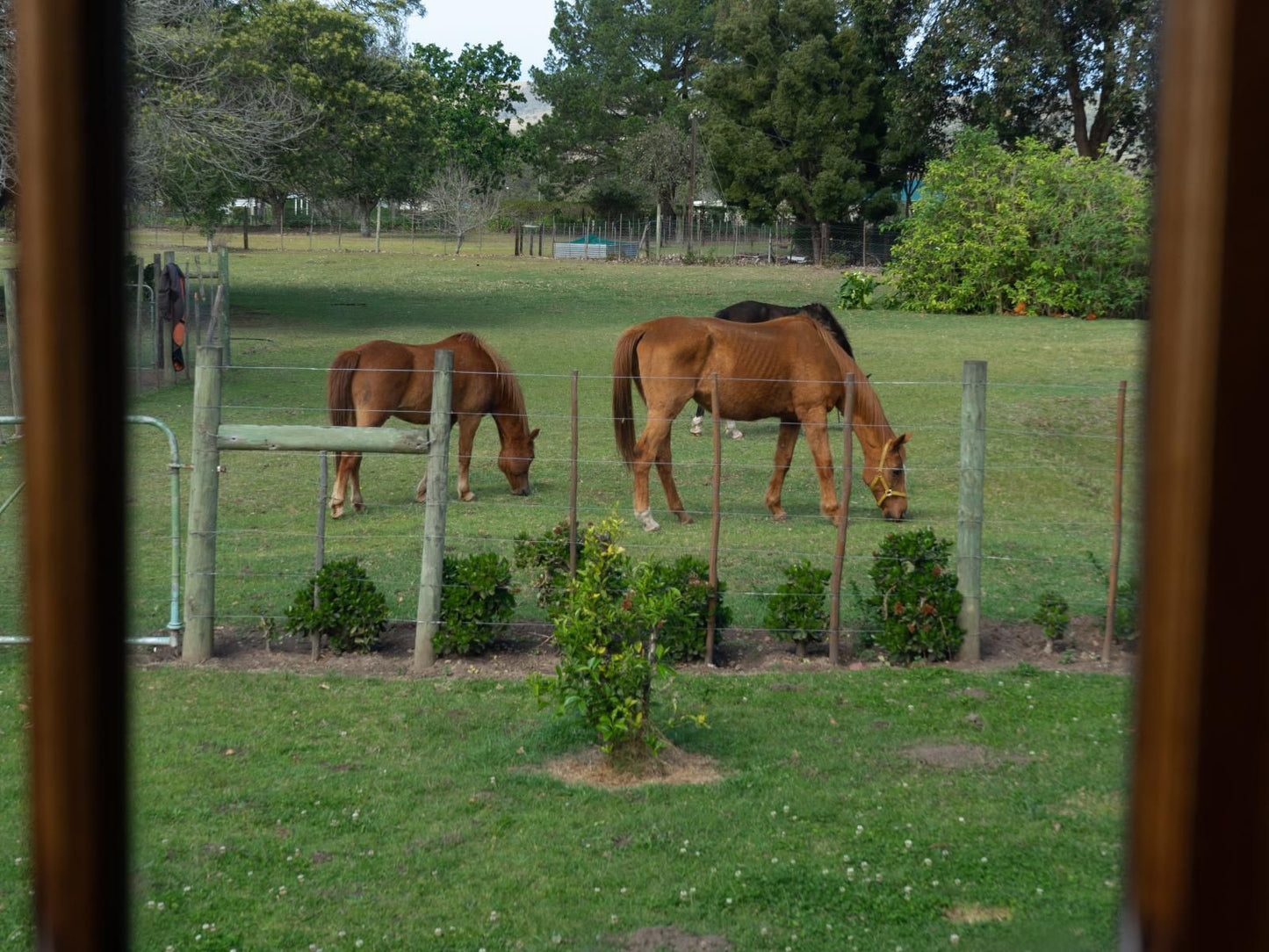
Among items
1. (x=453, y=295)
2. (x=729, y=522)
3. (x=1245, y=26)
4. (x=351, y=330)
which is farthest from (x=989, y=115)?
(x=1245, y=26)

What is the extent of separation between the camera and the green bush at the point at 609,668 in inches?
196

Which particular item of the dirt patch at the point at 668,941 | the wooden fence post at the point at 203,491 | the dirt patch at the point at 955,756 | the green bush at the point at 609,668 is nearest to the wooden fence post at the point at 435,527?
the wooden fence post at the point at 203,491

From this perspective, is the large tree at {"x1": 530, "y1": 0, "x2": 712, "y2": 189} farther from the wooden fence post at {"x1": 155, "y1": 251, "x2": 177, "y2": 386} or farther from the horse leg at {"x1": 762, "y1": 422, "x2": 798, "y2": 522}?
the horse leg at {"x1": 762, "y1": 422, "x2": 798, "y2": 522}

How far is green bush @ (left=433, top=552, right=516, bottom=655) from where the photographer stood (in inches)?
253

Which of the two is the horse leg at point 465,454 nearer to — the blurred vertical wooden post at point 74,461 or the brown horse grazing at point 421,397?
the brown horse grazing at point 421,397

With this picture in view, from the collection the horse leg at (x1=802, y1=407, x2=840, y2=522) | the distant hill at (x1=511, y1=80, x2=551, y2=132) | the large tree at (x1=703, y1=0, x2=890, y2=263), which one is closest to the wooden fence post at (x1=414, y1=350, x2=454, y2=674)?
the horse leg at (x1=802, y1=407, x2=840, y2=522)

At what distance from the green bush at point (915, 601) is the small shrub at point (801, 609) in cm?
27

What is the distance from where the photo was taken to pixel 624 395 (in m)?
9.55

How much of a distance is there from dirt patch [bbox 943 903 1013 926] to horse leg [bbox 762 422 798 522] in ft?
20.2

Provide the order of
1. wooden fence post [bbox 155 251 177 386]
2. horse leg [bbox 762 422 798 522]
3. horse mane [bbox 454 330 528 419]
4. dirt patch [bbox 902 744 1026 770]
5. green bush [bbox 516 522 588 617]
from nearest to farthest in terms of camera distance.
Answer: dirt patch [bbox 902 744 1026 770], green bush [bbox 516 522 588 617], horse leg [bbox 762 422 798 522], horse mane [bbox 454 330 528 419], wooden fence post [bbox 155 251 177 386]

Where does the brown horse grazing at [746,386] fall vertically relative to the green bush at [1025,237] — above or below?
below

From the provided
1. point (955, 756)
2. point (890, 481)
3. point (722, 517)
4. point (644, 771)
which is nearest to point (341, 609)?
point (644, 771)

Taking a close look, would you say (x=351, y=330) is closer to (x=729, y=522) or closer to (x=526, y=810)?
(x=729, y=522)

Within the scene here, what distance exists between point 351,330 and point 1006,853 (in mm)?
19927
